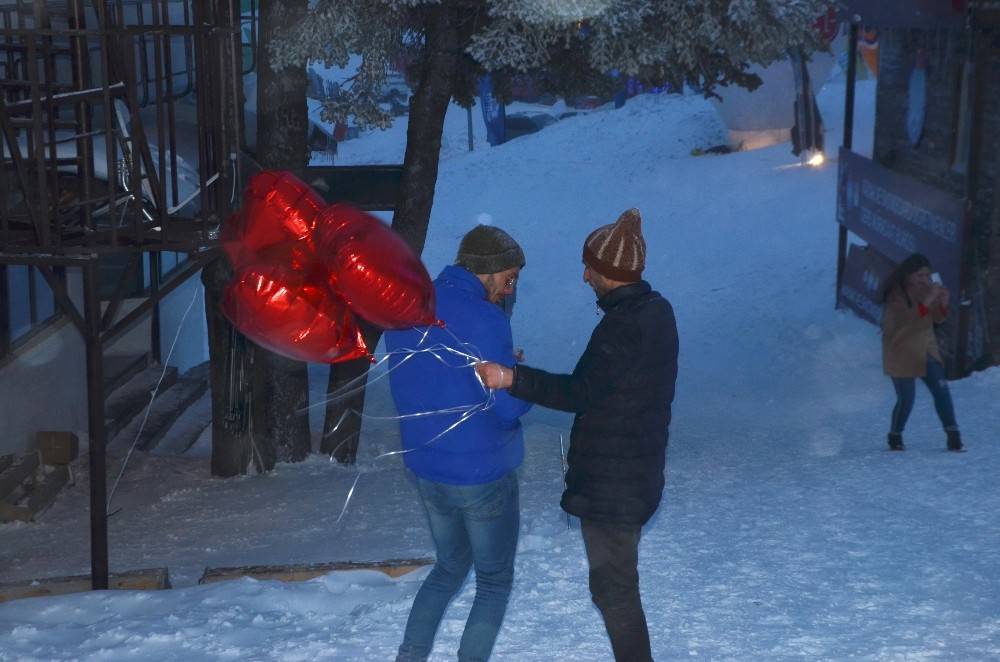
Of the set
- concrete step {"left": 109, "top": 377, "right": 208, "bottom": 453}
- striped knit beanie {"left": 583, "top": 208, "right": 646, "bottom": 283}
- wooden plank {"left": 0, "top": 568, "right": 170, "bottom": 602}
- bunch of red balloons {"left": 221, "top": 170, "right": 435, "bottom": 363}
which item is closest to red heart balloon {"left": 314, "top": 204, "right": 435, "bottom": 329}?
bunch of red balloons {"left": 221, "top": 170, "right": 435, "bottom": 363}

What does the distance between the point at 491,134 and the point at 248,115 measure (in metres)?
22.9

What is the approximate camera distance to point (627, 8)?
8.52m

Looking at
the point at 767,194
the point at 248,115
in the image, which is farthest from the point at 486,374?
the point at 767,194

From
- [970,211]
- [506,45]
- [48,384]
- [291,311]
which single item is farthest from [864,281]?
[291,311]

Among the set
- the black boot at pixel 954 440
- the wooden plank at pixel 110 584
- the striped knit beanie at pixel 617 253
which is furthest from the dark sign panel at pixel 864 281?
the striped knit beanie at pixel 617 253

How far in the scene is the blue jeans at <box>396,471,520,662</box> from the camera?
13.6 ft

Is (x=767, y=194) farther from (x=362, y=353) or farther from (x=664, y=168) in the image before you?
(x=362, y=353)

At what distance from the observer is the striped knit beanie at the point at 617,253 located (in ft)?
13.5

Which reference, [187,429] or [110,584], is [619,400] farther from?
[187,429]

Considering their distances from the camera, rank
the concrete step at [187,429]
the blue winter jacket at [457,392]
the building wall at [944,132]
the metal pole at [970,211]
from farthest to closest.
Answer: the building wall at [944,132] < the metal pole at [970,211] < the concrete step at [187,429] < the blue winter jacket at [457,392]

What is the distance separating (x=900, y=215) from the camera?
13570mm

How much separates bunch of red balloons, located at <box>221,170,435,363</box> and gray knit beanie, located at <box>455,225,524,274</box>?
0.19 meters

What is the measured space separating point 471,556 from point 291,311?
1118 millimetres

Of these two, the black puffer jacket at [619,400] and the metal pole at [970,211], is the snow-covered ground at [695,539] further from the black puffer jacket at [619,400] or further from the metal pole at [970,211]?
the black puffer jacket at [619,400]
